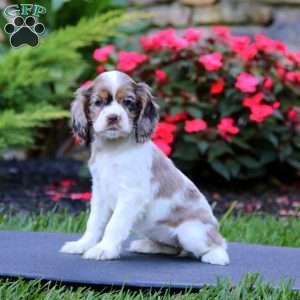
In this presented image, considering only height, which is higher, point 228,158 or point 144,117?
point 144,117

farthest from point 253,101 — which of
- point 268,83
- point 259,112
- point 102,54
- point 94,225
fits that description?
point 94,225

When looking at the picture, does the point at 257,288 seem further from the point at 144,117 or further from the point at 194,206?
the point at 144,117

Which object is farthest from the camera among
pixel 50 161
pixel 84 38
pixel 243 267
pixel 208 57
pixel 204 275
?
pixel 50 161

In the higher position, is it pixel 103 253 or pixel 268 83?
pixel 268 83

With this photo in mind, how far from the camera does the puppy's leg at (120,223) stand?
3.79 metres

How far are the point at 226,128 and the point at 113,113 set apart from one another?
112 inches

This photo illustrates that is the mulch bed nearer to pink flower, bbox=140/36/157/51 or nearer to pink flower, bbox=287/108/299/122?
pink flower, bbox=287/108/299/122

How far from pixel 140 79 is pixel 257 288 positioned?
143 inches

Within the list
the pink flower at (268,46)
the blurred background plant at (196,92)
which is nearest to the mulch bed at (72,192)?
the blurred background plant at (196,92)

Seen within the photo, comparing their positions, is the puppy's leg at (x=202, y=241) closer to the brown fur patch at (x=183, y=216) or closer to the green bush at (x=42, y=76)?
the brown fur patch at (x=183, y=216)

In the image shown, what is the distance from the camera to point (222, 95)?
6.86 metres

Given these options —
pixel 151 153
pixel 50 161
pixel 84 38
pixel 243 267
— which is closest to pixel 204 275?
pixel 243 267

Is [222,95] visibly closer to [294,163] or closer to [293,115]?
[293,115]

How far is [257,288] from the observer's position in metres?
3.44
